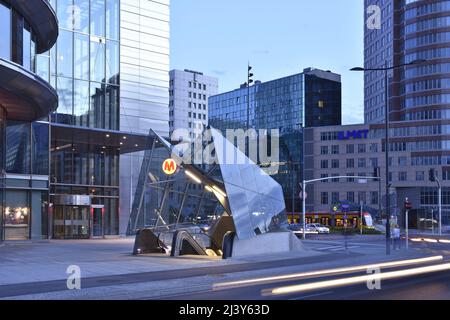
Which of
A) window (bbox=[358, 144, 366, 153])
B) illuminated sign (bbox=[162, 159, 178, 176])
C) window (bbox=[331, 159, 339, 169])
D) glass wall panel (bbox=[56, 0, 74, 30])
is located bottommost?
illuminated sign (bbox=[162, 159, 178, 176])

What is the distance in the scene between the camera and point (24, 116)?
1448 inches

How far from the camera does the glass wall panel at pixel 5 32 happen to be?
29938 millimetres

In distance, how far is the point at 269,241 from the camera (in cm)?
3056

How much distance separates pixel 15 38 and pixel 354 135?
311 ft

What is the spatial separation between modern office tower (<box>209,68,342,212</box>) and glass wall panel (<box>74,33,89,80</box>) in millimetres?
86393

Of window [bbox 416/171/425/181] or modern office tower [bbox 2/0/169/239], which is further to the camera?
window [bbox 416/171/425/181]

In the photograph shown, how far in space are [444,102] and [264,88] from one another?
4842 centimetres

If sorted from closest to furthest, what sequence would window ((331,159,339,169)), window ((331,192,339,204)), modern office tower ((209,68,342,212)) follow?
window ((331,192,339,204)) → window ((331,159,339,169)) → modern office tower ((209,68,342,212))

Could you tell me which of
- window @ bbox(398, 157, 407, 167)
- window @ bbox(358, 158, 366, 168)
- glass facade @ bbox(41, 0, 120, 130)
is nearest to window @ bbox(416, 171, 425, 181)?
window @ bbox(398, 157, 407, 167)

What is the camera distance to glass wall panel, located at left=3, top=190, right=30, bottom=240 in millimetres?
38500

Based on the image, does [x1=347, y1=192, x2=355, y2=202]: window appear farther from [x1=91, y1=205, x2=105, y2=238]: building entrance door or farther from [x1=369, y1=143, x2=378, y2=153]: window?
[x1=91, y1=205, x2=105, y2=238]: building entrance door

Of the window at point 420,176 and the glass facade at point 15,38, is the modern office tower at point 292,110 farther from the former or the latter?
the glass facade at point 15,38

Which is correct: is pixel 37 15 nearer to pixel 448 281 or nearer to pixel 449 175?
pixel 448 281
